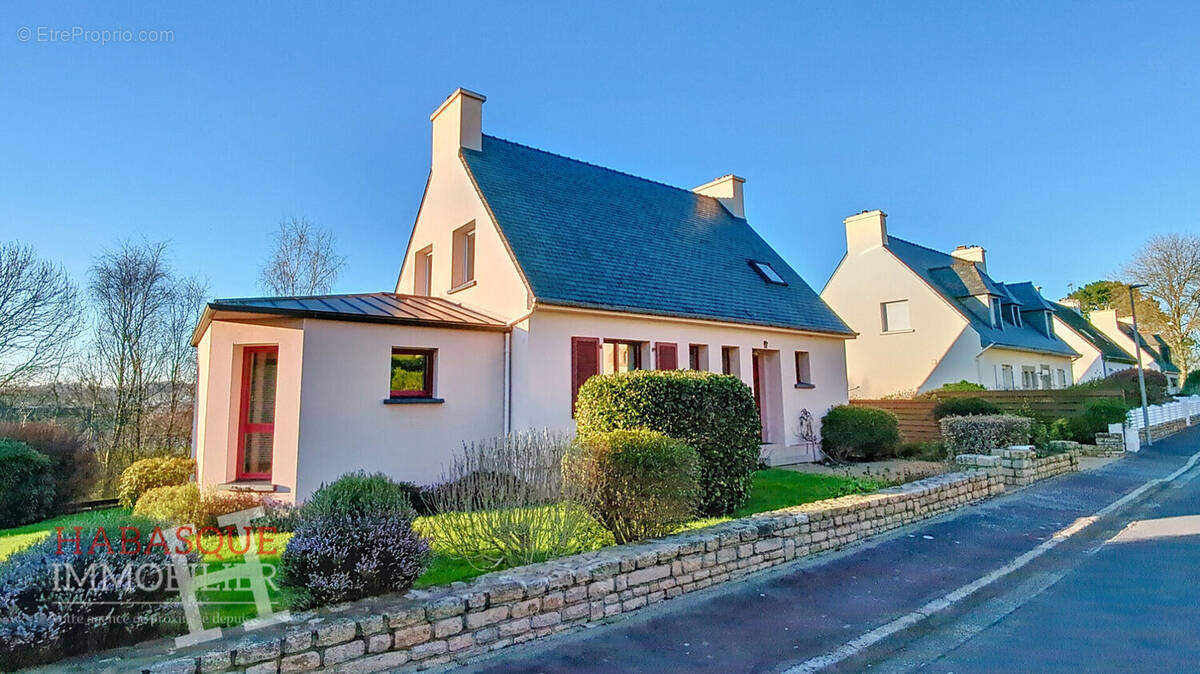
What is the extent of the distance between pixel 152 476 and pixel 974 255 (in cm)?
3488

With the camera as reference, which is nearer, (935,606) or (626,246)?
(935,606)

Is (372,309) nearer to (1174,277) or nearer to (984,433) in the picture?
(984,433)

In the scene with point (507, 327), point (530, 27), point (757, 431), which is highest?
point (530, 27)

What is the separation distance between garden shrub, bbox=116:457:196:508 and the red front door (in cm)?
181

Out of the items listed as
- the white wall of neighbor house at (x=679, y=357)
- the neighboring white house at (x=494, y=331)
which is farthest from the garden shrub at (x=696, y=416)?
the neighboring white house at (x=494, y=331)

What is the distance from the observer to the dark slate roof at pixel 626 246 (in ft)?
36.1

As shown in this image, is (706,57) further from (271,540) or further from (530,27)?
(271,540)

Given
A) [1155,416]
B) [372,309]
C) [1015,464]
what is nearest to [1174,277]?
[1155,416]

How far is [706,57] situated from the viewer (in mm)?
11109

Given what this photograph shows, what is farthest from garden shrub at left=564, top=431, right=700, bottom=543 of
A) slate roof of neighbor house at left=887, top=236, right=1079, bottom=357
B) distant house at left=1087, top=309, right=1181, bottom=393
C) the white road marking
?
distant house at left=1087, top=309, right=1181, bottom=393

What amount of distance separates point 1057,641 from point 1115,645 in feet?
1.24

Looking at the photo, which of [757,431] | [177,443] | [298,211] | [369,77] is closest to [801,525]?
[757,431]

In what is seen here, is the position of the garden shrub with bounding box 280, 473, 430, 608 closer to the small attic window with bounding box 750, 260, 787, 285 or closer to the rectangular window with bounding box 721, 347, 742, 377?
the rectangular window with bounding box 721, 347, 742, 377

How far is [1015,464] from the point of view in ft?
34.0
